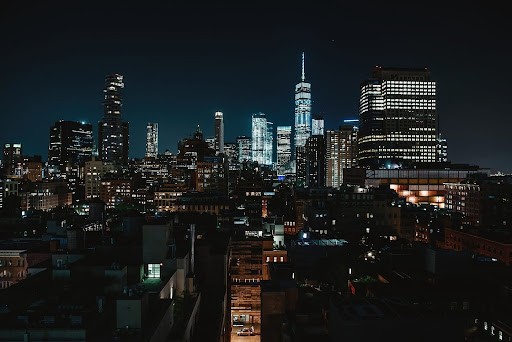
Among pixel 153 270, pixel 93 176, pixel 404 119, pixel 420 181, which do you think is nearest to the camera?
pixel 153 270

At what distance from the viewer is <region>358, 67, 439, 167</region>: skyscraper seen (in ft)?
552

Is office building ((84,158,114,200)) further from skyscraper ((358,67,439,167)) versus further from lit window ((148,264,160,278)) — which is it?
lit window ((148,264,160,278))

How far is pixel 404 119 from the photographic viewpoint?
170m

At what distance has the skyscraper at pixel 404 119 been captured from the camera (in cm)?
16812

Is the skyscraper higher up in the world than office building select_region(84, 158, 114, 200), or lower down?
higher up

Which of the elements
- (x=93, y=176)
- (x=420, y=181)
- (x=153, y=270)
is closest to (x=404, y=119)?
(x=420, y=181)

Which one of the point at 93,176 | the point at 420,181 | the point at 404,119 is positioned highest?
the point at 404,119

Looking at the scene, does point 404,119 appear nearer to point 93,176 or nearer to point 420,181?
point 420,181

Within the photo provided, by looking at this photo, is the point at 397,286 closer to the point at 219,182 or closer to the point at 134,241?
the point at 134,241

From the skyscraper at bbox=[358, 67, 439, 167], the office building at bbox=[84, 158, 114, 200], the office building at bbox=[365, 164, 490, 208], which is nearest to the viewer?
the office building at bbox=[365, 164, 490, 208]

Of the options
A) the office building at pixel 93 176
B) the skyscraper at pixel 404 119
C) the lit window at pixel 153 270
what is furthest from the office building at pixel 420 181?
the office building at pixel 93 176

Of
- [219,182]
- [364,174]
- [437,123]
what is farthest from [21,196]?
[437,123]

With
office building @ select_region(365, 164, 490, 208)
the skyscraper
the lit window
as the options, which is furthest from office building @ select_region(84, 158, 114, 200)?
the lit window

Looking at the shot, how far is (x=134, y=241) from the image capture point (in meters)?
33.5
